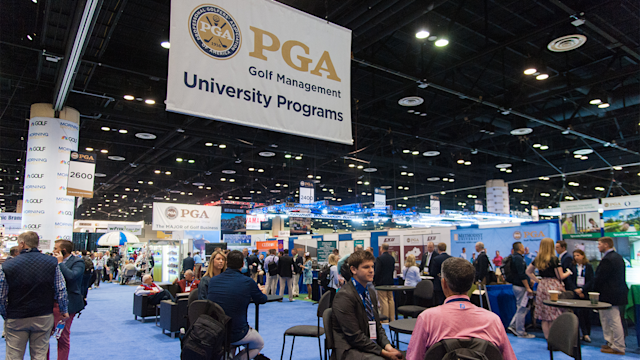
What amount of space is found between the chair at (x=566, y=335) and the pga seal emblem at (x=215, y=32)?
3.04 m

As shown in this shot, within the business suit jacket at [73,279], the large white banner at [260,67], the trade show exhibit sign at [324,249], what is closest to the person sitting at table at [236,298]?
the large white banner at [260,67]

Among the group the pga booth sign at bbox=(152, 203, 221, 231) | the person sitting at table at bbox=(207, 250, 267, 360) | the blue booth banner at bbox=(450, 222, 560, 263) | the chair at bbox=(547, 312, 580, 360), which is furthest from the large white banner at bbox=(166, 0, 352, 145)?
the pga booth sign at bbox=(152, 203, 221, 231)

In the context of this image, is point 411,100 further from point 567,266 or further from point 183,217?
point 183,217

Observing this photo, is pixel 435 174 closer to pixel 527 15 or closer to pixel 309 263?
pixel 309 263

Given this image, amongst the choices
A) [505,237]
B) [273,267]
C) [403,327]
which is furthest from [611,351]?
[273,267]

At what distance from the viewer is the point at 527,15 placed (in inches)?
307

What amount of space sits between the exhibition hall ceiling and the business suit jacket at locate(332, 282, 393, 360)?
395cm

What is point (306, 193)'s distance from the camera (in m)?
16.0

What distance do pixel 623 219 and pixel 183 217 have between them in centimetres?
1167

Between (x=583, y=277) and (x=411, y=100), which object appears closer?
(x=583, y=277)

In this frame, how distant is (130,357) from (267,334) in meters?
2.10

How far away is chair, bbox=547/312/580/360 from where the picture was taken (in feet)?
9.05

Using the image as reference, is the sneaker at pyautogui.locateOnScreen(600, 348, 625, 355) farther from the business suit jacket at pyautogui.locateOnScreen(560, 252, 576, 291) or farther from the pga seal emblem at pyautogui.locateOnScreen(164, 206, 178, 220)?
the pga seal emblem at pyautogui.locateOnScreen(164, 206, 178, 220)

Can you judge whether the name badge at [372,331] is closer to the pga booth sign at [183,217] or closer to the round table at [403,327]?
the round table at [403,327]
